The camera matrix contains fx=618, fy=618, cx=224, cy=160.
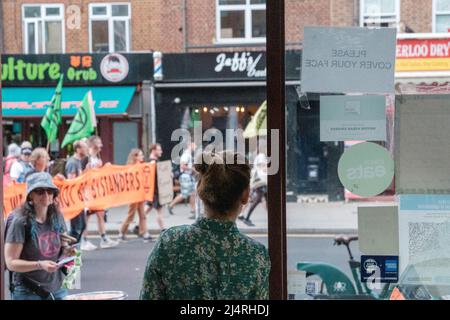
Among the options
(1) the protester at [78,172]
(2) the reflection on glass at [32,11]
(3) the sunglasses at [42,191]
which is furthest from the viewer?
(1) the protester at [78,172]

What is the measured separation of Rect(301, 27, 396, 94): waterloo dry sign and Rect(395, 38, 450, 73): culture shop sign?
7 cm

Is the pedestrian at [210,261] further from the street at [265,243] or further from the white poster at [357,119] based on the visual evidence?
the white poster at [357,119]

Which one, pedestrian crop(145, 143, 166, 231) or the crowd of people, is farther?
pedestrian crop(145, 143, 166, 231)

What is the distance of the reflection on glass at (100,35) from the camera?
645cm

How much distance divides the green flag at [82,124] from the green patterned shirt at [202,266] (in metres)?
7.27

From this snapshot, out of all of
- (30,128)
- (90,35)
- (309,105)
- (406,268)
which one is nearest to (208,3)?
(309,105)

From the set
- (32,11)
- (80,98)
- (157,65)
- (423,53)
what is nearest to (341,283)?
(423,53)

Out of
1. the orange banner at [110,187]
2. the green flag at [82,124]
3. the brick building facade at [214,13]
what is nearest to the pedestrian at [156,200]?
the orange banner at [110,187]

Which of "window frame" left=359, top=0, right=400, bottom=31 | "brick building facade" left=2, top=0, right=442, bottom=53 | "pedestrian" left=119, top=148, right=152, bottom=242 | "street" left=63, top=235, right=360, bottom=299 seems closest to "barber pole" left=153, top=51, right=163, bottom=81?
"pedestrian" left=119, top=148, right=152, bottom=242

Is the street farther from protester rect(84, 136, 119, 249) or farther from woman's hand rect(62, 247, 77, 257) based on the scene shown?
protester rect(84, 136, 119, 249)

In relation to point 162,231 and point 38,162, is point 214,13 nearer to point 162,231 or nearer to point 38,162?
point 162,231

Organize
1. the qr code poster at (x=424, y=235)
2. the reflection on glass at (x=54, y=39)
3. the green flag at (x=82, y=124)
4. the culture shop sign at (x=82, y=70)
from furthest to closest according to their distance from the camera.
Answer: the culture shop sign at (x=82, y=70) < the green flag at (x=82, y=124) < the reflection on glass at (x=54, y=39) < the qr code poster at (x=424, y=235)

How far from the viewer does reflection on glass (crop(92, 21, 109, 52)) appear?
6.45m

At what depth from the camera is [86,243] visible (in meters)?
9.06
